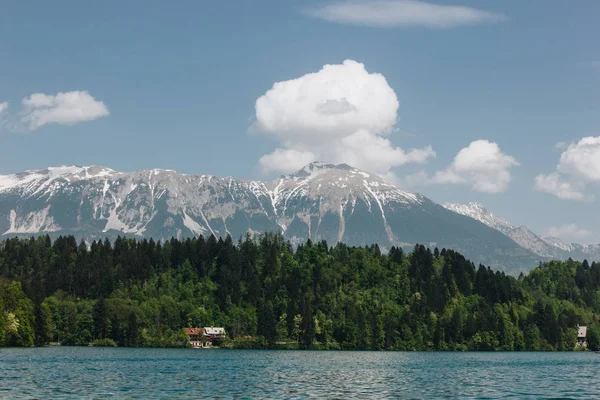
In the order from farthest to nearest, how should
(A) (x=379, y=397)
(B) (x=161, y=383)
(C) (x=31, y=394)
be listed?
1. (B) (x=161, y=383)
2. (A) (x=379, y=397)
3. (C) (x=31, y=394)

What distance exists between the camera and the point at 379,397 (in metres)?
78.6

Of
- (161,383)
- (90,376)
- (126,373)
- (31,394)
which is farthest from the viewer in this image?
(126,373)

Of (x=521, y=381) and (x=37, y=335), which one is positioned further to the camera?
(x=37, y=335)

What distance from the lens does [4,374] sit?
94.2 meters

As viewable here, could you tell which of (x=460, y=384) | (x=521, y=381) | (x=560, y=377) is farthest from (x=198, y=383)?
(x=560, y=377)

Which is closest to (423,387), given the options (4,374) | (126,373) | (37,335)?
(126,373)

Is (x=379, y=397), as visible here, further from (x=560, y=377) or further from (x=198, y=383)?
(x=560, y=377)

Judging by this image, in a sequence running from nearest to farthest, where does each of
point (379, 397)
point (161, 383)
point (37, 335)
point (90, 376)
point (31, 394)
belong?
point (31, 394), point (379, 397), point (161, 383), point (90, 376), point (37, 335)

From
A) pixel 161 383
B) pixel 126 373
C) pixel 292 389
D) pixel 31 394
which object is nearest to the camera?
pixel 31 394

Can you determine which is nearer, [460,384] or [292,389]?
[292,389]

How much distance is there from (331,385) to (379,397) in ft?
45.4

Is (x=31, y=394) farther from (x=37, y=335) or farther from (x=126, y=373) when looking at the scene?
(x=37, y=335)

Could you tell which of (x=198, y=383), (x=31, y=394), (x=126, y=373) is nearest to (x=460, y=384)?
(x=198, y=383)

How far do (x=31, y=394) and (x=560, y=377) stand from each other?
73.9 m
